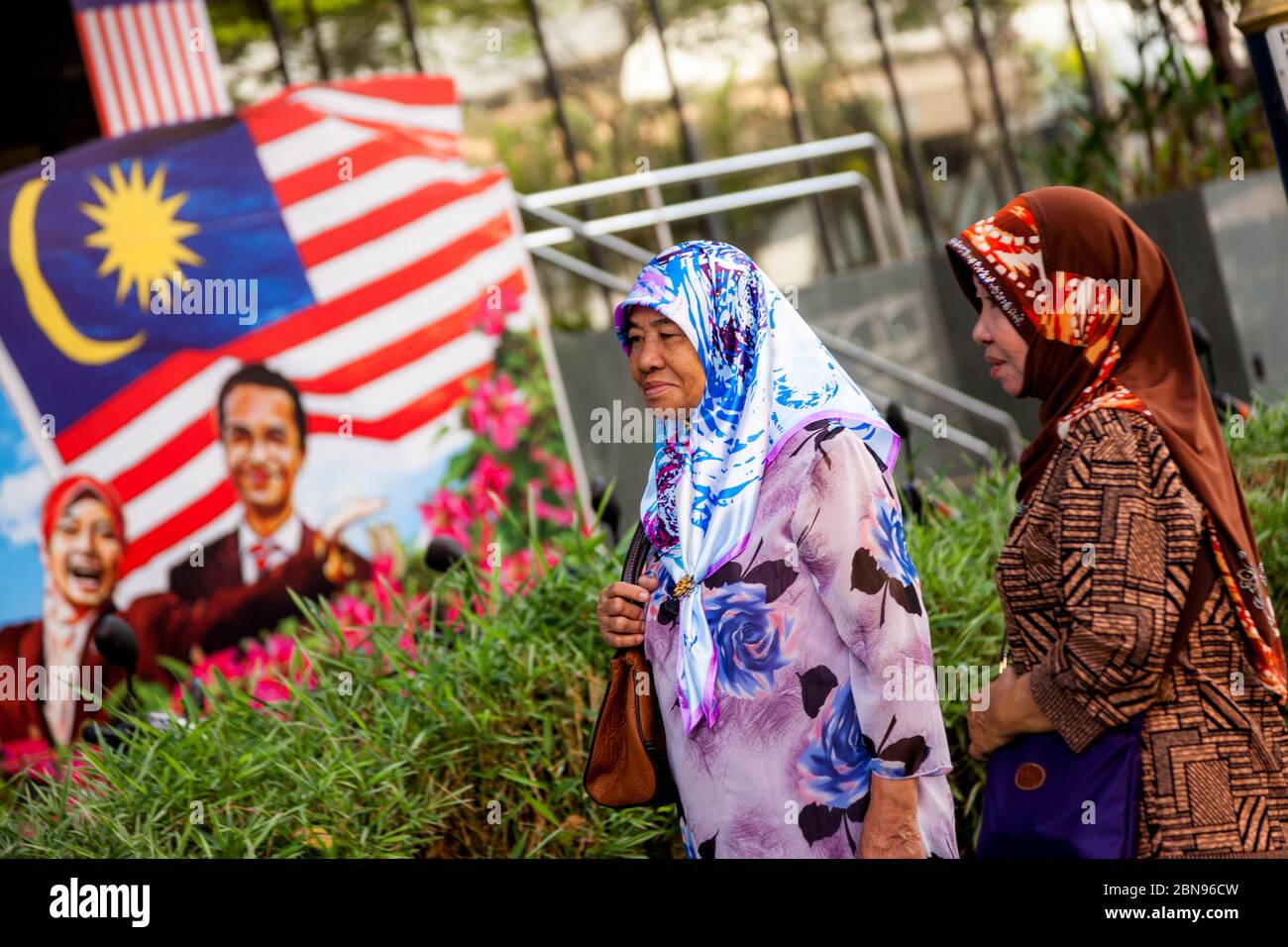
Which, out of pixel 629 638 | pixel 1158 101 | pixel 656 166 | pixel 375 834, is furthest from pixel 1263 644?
pixel 656 166

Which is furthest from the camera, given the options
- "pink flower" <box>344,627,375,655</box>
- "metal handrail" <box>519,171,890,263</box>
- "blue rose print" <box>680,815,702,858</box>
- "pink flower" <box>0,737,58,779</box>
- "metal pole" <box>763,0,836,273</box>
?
"metal pole" <box>763,0,836,273</box>

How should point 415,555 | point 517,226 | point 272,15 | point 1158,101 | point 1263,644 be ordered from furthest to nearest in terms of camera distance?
point 272,15
point 1158,101
point 517,226
point 415,555
point 1263,644

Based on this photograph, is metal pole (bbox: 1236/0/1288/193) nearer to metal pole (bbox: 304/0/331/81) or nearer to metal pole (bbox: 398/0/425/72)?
metal pole (bbox: 398/0/425/72)

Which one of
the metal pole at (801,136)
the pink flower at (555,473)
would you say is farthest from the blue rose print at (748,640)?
the metal pole at (801,136)

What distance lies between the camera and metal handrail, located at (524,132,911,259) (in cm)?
964

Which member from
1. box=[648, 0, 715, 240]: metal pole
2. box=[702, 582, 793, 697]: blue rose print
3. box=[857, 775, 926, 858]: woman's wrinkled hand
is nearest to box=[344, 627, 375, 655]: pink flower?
box=[702, 582, 793, 697]: blue rose print

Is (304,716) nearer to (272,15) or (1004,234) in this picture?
(1004,234)

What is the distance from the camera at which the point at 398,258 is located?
7027 millimetres

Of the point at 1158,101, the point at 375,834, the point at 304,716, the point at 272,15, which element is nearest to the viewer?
the point at 375,834

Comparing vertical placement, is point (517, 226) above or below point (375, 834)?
above

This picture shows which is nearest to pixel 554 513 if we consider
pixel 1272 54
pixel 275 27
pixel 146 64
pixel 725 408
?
pixel 146 64

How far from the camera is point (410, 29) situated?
9961 mm

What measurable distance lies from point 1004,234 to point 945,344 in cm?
733

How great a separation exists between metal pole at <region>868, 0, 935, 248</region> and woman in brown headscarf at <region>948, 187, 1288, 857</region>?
8.62m
